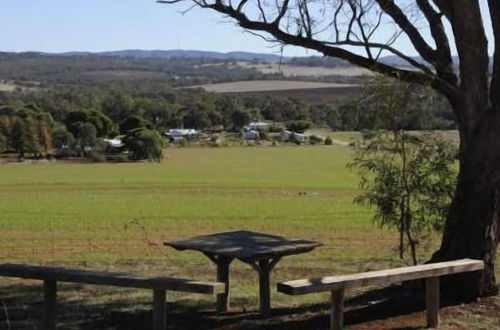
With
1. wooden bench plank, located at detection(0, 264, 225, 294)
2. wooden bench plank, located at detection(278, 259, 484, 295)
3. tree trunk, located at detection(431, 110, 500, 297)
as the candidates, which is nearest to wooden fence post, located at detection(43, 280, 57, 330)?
wooden bench plank, located at detection(0, 264, 225, 294)

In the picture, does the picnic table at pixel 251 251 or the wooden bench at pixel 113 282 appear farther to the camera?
the picnic table at pixel 251 251

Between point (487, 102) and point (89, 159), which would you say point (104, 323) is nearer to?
point (487, 102)

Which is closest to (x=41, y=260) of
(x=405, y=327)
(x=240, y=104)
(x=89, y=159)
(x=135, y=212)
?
(x=405, y=327)

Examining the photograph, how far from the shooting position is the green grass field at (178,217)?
12.4m

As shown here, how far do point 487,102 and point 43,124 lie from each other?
87322 millimetres

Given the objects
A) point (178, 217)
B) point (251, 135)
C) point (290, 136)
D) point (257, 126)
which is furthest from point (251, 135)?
point (178, 217)

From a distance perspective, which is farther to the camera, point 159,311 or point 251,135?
point 251,135

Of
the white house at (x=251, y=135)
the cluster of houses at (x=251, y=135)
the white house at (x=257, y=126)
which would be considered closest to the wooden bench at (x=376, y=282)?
the cluster of houses at (x=251, y=135)

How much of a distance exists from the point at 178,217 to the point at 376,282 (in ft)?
73.6

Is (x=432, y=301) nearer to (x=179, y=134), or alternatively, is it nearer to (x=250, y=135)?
(x=179, y=134)

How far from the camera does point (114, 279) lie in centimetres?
707

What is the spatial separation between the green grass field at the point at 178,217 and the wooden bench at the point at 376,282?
2.04 m

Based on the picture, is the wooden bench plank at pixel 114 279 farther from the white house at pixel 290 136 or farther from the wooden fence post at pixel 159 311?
the white house at pixel 290 136

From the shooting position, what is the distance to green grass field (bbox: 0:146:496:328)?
1239 cm
